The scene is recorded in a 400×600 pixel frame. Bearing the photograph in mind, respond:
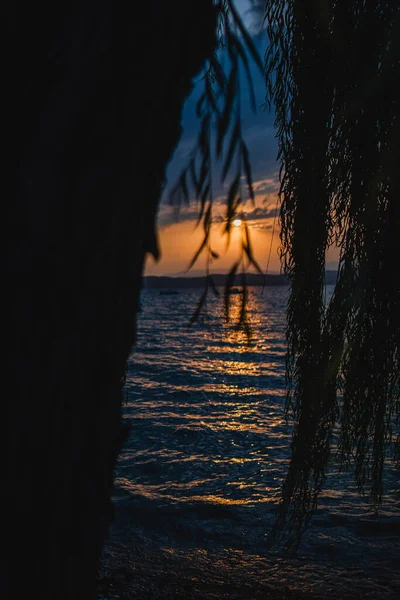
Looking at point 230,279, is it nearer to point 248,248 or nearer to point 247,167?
point 248,248

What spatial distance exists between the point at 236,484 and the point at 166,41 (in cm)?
626

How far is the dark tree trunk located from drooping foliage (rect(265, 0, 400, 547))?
1.67 meters

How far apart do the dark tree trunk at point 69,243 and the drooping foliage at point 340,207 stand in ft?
5.48

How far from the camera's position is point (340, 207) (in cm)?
276

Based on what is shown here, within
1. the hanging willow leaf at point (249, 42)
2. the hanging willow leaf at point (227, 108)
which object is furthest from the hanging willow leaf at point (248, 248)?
the hanging willow leaf at point (249, 42)

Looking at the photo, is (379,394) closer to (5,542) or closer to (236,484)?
(5,542)

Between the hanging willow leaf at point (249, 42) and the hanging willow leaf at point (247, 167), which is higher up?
the hanging willow leaf at point (249, 42)

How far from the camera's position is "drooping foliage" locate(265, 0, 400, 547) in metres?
2.57

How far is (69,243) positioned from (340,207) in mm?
2110

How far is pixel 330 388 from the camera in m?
2.91

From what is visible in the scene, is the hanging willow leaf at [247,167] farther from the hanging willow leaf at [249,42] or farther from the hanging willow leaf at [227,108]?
the hanging willow leaf at [249,42]

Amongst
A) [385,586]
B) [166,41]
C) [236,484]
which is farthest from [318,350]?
[236,484]

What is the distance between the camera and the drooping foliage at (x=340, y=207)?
2.57 meters

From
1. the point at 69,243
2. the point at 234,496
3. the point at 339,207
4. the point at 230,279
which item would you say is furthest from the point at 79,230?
the point at 234,496
